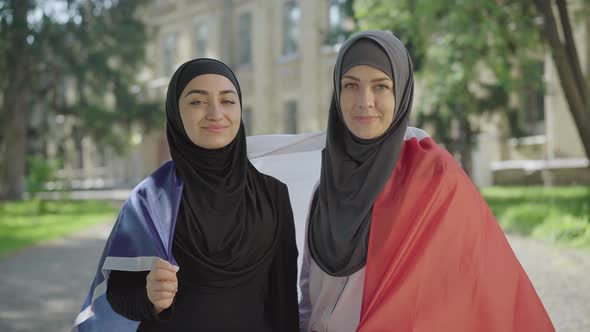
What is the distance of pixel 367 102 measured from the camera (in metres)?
2.46

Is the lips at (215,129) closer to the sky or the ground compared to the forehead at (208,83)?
closer to the ground

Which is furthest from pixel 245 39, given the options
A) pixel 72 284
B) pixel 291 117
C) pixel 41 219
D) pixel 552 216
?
pixel 72 284

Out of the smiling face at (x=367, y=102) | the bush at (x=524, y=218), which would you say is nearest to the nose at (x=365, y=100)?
the smiling face at (x=367, y=102)

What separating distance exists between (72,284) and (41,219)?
10903 millimetres

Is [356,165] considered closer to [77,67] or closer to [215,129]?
[215,129]

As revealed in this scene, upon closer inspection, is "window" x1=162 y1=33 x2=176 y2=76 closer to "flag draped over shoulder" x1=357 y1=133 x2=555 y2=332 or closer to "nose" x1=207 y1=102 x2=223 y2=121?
"nose" x1=207 y1=102 x2=223 y2=121

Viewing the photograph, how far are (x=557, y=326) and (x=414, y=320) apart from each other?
132 inches

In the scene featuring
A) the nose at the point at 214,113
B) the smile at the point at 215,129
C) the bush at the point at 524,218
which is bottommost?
the bush at the point at 524,218

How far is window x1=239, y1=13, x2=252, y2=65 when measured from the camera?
28828 millimetres

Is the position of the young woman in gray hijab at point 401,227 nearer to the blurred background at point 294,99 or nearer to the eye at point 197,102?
the eye at point 197,102

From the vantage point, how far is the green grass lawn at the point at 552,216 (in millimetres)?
9203

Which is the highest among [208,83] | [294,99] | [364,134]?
[294,99]

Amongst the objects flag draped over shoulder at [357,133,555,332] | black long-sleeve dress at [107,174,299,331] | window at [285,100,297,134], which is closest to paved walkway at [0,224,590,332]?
flag draped over shoulder at [357,133,555,332]

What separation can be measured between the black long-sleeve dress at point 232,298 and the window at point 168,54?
32.4 m
